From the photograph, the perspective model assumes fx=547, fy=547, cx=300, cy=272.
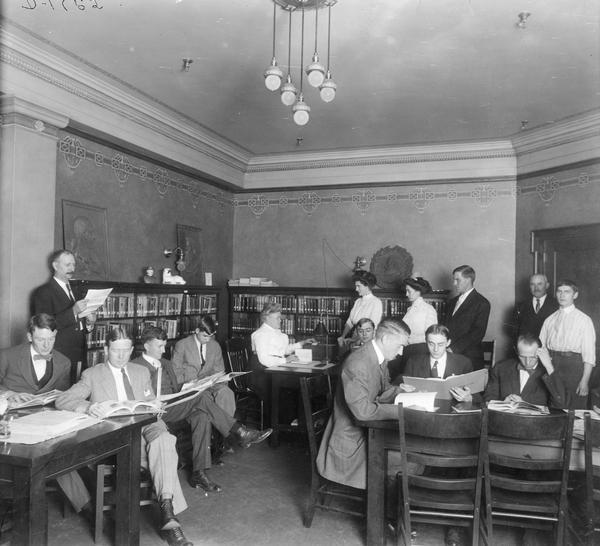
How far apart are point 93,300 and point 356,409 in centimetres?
295

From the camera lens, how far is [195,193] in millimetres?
8000

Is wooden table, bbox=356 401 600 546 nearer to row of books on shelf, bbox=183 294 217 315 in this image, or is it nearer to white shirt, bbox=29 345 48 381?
white shirt, bbox=29 345 48 381

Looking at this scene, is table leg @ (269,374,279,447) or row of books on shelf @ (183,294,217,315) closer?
table leg @ (269,374,279,447)

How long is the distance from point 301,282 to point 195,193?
2.16 m

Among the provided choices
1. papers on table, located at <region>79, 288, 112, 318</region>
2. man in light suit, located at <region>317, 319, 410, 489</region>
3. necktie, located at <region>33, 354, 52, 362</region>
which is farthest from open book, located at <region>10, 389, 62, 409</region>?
man in light suit, located at <region>317, 319, 410, 489</region>

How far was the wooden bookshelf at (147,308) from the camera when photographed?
5797 mm

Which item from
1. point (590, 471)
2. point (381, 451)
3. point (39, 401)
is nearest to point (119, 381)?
point (39, 401)

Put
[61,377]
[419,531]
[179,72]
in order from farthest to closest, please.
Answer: [179,72], [61,377], [419,531]

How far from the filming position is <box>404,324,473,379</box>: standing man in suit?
435 cm

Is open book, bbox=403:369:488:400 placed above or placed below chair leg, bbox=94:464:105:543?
above

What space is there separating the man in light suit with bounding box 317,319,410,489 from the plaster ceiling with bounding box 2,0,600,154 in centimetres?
249

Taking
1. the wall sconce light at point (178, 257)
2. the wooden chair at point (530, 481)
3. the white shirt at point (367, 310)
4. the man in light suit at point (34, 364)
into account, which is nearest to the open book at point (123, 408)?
the man in light suit at point (34, 364)

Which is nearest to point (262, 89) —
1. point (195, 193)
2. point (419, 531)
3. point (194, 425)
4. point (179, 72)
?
point (179, 72)

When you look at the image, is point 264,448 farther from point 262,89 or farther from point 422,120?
point 422,120
